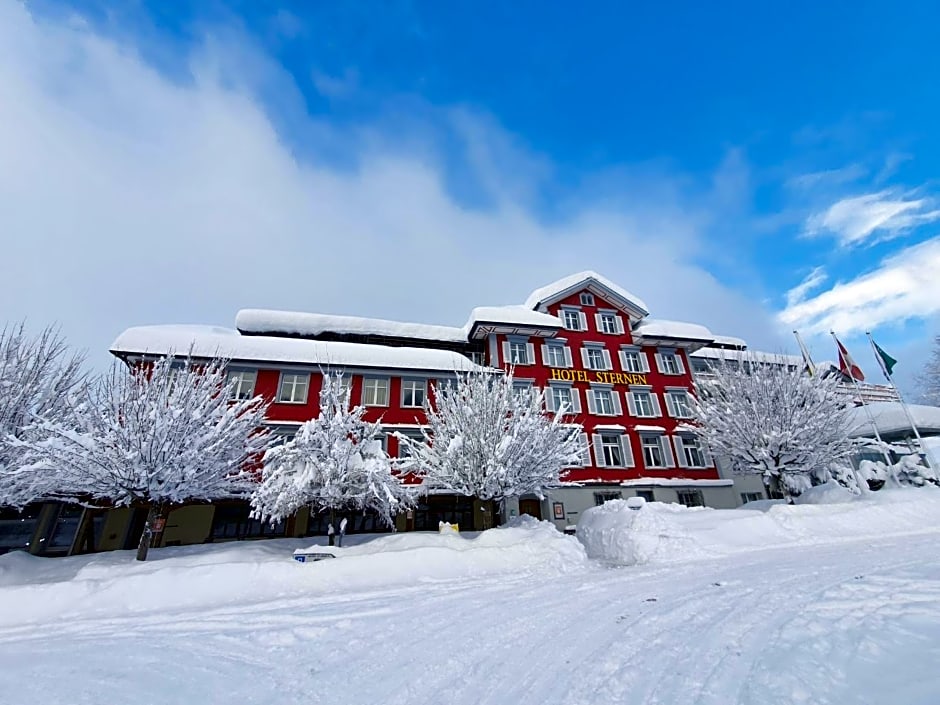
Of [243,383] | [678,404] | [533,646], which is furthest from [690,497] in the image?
[243,383]

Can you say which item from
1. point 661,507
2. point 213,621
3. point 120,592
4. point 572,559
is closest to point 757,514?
point 661,507

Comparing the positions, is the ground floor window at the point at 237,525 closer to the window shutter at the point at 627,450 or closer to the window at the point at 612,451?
the window at the point at 612,451

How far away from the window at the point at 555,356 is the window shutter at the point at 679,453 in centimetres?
839

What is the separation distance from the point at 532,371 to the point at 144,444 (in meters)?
20.5

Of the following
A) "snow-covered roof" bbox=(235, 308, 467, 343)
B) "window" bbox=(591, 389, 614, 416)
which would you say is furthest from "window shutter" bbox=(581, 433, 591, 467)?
"snow-covered roof" bbox=(235, 308, 467, 343)

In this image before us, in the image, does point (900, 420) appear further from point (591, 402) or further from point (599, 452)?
point (599, 452)

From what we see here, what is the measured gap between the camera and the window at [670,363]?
101 feet

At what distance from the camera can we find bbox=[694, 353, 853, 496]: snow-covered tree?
2058 cm

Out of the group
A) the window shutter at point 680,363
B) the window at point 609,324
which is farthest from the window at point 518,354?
the window shutter at point 680,363

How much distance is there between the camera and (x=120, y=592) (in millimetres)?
10344

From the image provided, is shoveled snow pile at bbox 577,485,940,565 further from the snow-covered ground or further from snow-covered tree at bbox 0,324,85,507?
snow-covered tree at bbox 0,324,85,507

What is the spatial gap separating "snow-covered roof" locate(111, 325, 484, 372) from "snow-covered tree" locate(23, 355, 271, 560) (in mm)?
5607

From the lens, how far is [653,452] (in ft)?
90.7

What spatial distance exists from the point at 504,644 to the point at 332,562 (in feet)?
23.1
